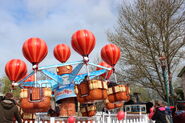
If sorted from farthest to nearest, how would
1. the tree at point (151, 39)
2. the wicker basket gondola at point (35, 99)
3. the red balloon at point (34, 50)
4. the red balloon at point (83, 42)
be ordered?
the tree at point (151, 39) → the red balloon at point (83, 42) → the red balloon at point (34, 50) → the wicker basket gondola at point (35, 99)

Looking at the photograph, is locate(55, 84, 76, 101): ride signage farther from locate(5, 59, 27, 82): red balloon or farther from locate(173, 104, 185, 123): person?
locate(173, 104, 185, 123): person

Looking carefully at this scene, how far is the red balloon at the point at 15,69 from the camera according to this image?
6.95 meters

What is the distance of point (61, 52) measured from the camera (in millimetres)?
8211

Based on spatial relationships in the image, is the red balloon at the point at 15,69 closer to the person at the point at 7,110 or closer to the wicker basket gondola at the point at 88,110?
the wicker basket gondola at the point at 88,110

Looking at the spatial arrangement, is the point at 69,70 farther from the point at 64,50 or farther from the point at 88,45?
the point at 88,45

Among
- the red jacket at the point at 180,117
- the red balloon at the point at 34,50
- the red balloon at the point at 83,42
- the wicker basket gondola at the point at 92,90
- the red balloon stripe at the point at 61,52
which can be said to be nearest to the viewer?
the red jacket at the point at 180,117

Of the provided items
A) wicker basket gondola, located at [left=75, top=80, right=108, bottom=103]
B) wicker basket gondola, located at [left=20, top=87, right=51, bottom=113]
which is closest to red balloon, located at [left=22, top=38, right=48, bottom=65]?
wicker basket gondola, located at [left=20, top=87, right=51, bottom=113]

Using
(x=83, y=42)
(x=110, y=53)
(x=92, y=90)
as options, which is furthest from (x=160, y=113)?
(x=83, y=42)

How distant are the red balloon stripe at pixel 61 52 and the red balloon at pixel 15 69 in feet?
4.93

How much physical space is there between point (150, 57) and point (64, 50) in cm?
625

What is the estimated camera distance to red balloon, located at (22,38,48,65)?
5.43 m

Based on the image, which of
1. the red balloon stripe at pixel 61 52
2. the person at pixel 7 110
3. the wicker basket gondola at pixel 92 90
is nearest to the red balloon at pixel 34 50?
the wicker basket gondola at pixel 92 90

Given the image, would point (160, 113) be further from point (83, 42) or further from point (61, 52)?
point (61, 52)

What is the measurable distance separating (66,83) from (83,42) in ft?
6.55
